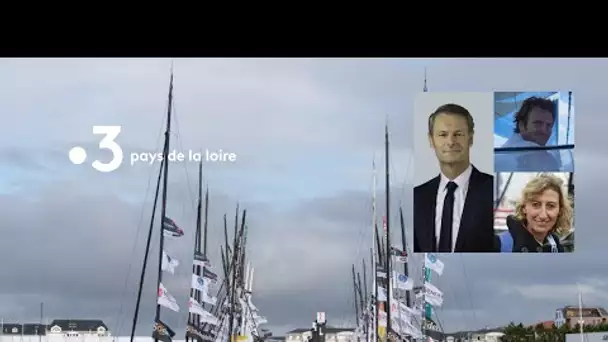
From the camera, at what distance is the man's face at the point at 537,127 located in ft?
20.4

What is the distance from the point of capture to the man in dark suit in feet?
20.4

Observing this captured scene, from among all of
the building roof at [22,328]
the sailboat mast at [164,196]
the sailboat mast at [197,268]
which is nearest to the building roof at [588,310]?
the sailboat mast at [197,268]

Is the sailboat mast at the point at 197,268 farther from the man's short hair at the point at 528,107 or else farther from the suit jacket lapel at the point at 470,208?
the man's short hair at the point at 528,107

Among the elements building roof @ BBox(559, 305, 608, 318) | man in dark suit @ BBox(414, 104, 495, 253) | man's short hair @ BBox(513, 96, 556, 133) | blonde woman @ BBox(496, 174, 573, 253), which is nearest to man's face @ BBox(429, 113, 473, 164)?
man in dark suit @ BBox(414, 104, 495, 253)

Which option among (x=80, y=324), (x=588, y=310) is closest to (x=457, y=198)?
(x=588, y=310)

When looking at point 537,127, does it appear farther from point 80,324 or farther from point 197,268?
point 80,324

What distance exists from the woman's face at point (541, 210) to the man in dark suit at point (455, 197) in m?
0.20

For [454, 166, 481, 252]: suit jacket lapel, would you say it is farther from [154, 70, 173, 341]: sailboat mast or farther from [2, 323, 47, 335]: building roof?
[2, 323, 47, 335]: building roof

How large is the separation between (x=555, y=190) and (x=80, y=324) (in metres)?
2.47
